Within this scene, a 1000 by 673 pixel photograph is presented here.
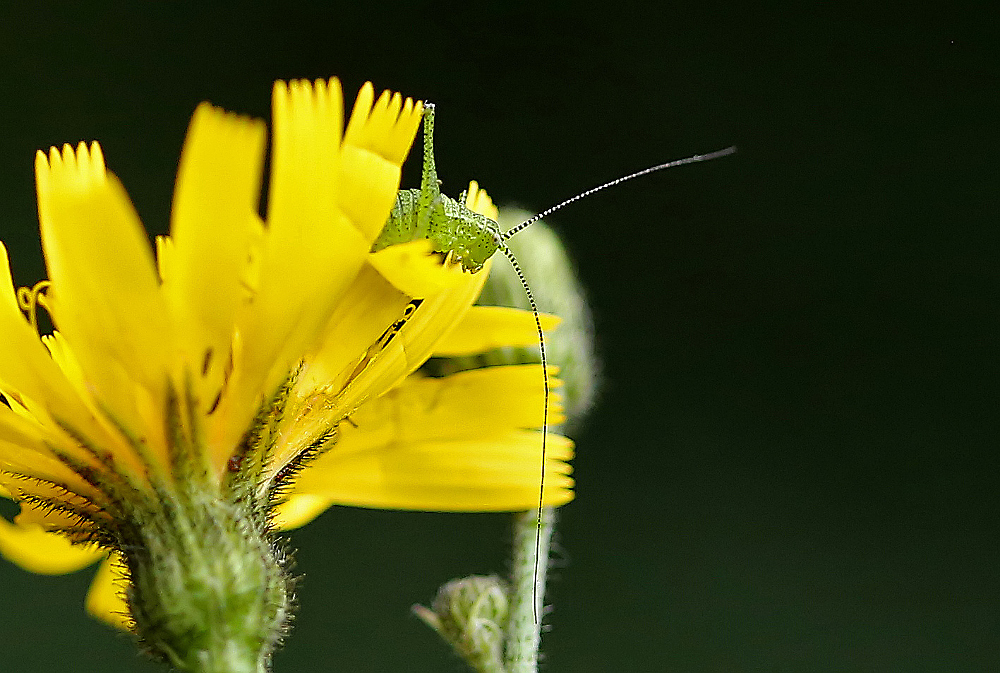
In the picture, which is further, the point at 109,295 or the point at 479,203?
the point at 479,203

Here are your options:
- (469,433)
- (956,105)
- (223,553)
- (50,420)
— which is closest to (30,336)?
(50,420)

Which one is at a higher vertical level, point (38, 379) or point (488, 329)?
point (488, 329)

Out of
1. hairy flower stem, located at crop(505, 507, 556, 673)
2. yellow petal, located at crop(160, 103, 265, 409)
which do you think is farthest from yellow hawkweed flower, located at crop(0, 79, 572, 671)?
hairy flower stem, located at crop(505, 507, 556, 673)

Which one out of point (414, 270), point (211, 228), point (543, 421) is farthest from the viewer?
point (543, 421)

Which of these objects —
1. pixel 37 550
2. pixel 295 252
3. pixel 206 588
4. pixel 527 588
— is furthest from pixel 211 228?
pixel 37 550

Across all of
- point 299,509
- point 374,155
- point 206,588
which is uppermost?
point 374,155

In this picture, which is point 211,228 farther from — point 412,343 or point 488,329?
point 488,329
